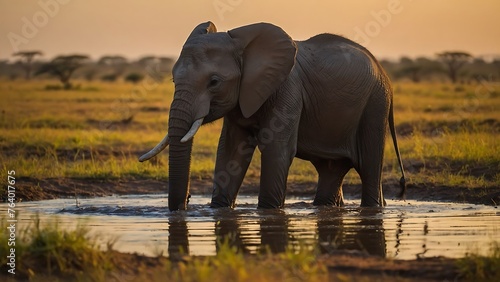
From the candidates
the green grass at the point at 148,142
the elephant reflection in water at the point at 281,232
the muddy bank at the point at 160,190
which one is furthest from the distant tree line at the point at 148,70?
the elephant reflection in water at the point at 281,232

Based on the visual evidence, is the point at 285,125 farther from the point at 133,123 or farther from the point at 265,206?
the point at 133,123

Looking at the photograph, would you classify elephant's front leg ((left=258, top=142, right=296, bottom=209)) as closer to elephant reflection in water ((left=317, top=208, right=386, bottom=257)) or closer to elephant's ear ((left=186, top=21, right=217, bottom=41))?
elephant reflection in water ((left=317, top=208, right=386, bottom=257))

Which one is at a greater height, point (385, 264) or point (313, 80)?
point (313, 80)

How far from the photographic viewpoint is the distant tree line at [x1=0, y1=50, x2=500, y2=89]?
46.7 metres

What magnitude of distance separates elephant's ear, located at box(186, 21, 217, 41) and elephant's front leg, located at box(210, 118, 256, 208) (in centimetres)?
96

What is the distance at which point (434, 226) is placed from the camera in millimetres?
9922

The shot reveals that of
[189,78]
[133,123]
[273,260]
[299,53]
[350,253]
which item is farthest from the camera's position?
[133,123]

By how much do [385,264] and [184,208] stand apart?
149 inches

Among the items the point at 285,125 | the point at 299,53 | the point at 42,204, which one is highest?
the point at 299,53

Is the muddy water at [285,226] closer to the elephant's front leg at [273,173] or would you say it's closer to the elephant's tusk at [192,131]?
the elephant's front leg at [273,173]

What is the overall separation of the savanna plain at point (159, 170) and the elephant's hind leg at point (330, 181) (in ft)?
4.28

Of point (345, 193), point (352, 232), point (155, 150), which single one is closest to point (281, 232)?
point (352, 232)

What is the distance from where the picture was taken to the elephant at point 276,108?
10711mm

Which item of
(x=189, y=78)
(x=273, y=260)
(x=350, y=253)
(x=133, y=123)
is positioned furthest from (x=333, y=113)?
(x=133, y=123)
